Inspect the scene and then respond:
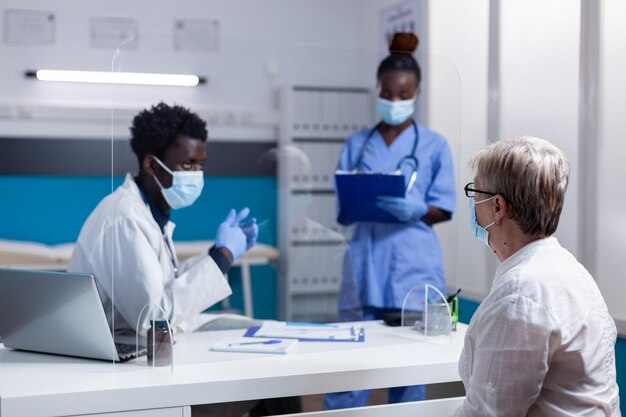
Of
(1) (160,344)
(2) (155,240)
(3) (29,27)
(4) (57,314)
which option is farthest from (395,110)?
(3) (29,27)

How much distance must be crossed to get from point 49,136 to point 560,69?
2.81 metres

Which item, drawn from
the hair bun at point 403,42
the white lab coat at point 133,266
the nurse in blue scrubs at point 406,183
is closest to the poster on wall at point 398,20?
the hair bun at point 403,42

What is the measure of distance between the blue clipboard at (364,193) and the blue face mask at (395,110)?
0.75 ft

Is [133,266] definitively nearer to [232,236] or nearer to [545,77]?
[232,236]

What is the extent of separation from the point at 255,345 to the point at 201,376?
10.9 inches

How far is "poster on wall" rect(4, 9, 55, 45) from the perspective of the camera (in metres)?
4.26

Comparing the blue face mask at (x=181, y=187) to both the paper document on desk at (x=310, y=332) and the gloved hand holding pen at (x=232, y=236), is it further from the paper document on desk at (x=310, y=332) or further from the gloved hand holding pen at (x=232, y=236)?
the paper document on desk at (x=310, y=332)

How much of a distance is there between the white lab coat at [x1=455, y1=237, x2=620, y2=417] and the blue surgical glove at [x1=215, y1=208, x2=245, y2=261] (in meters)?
0.94

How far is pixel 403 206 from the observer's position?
98.1 inches

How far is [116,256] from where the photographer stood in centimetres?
199

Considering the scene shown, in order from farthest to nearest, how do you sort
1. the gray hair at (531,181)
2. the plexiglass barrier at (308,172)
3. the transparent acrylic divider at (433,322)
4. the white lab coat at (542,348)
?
the plexiglass barrier at (308,172), the transparent acrylic divider at (433,322), the gray hair at (531,181), the white lab coat at (542,348)

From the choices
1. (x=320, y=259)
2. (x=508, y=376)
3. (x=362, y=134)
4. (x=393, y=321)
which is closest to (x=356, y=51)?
(x=362, y=134)

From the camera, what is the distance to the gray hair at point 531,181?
149 cm

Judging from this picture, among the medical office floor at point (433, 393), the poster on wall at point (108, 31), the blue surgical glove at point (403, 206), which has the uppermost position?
the poster on wall at point (108, 31)
